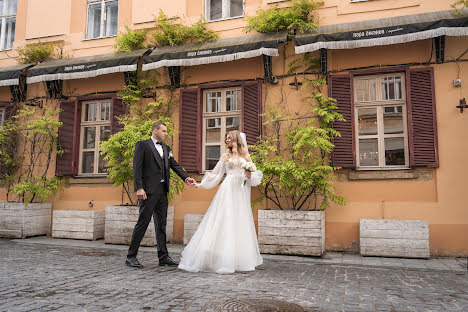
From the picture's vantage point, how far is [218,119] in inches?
347

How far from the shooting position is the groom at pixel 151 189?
5.45 m

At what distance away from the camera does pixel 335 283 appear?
180 inches

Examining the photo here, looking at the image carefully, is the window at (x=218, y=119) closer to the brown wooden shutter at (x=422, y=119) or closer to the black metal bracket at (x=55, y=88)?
the brown wooden shutter at (x=422, y=119)

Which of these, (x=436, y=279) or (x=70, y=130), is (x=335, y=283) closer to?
(x=436, y=279)

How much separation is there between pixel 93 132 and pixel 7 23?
16.3 feet

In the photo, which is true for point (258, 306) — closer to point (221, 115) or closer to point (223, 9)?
point (221, 115)

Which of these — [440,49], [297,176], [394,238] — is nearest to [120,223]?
[297,176]

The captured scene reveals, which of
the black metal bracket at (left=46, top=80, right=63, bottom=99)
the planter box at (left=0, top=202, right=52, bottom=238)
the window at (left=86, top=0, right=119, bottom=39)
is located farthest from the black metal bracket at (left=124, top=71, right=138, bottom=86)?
the planter box at (left=0, top=202, right=52, bottom=238)

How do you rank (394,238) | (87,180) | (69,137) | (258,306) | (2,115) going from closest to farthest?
1. (258,306)
2. (394,238)
3. (87,180)
4. (69,137)
5. (2,115)

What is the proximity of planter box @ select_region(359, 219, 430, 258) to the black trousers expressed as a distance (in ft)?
11.8

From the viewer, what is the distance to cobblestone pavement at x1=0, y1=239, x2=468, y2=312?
3.51 m

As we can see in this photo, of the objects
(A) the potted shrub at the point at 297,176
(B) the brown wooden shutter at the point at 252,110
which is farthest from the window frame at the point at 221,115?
(A) the potted shrub at the point at 297,176

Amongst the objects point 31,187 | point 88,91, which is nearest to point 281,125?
point 88,91

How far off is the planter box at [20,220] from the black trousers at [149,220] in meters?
4.90
